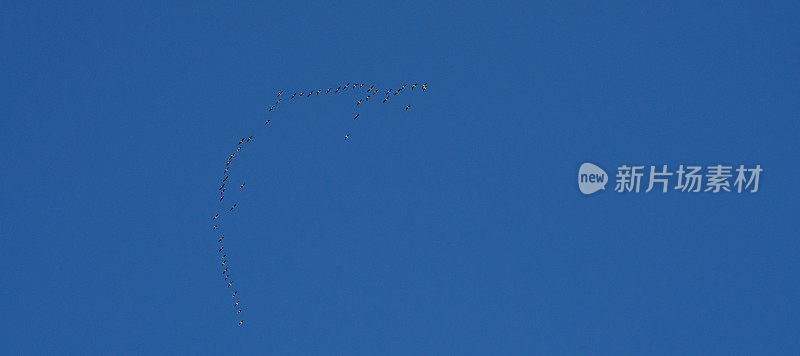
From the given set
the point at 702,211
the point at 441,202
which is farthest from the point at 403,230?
the point at 702,211

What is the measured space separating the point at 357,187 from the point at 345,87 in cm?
21

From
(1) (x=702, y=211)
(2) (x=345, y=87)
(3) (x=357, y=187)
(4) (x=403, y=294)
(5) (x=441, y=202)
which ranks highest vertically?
(2) (x=345, y=87)

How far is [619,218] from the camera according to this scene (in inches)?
56.2

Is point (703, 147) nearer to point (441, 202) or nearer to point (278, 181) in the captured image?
point (441, 202)
